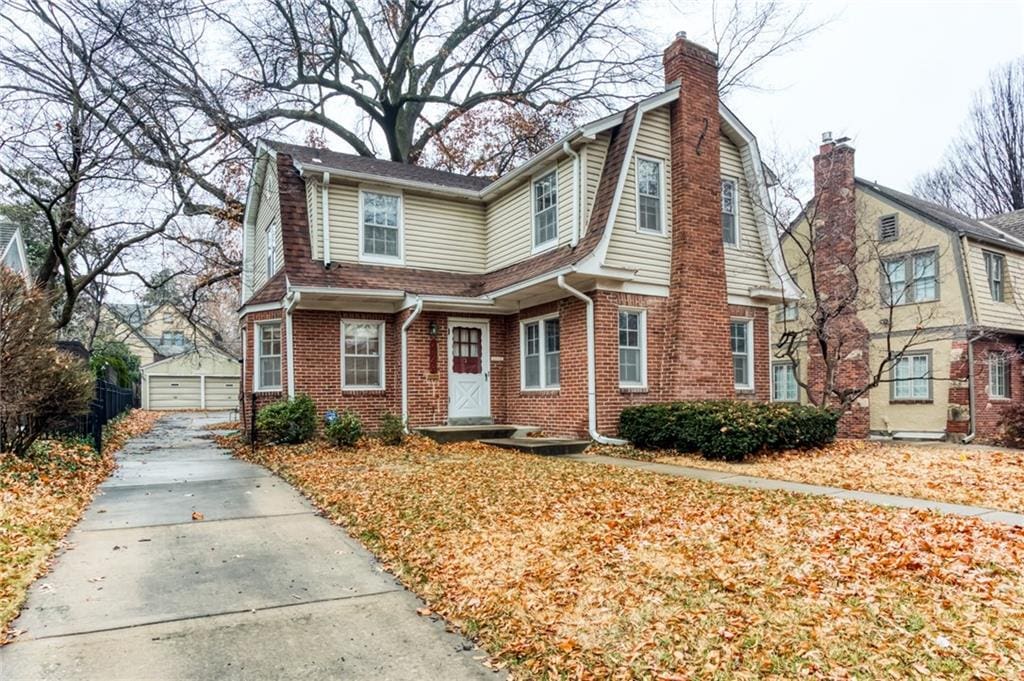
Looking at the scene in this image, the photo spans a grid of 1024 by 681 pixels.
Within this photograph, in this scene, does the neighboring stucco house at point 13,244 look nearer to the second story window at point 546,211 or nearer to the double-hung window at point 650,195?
the second story window at point 546,211

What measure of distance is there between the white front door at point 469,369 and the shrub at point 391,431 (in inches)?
64.9

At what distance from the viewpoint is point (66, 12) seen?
11.1 metres

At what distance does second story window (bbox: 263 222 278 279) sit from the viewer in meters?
14.9

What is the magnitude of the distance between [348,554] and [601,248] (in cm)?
761

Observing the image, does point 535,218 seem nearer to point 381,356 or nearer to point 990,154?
point 381,356

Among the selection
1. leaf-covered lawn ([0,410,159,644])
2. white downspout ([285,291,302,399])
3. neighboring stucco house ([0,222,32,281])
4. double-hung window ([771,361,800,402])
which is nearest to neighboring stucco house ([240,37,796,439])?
white downspout ([285,291,302,399])

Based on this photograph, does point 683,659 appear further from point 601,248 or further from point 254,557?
point 601,248

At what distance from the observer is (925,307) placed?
18.4m

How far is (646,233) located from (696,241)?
1.00 metres

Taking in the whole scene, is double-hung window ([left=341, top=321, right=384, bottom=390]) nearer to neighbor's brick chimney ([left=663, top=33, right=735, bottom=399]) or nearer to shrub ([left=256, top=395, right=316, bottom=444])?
shrub ([left=256, top=395, right=316, bottom=444])

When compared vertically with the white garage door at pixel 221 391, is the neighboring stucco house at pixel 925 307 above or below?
above

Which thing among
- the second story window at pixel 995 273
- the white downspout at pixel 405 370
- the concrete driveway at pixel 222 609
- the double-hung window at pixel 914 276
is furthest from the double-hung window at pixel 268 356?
the second story window at pixel 995 273

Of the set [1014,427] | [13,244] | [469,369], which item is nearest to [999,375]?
[1014,427]

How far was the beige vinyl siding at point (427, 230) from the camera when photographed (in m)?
13.7
